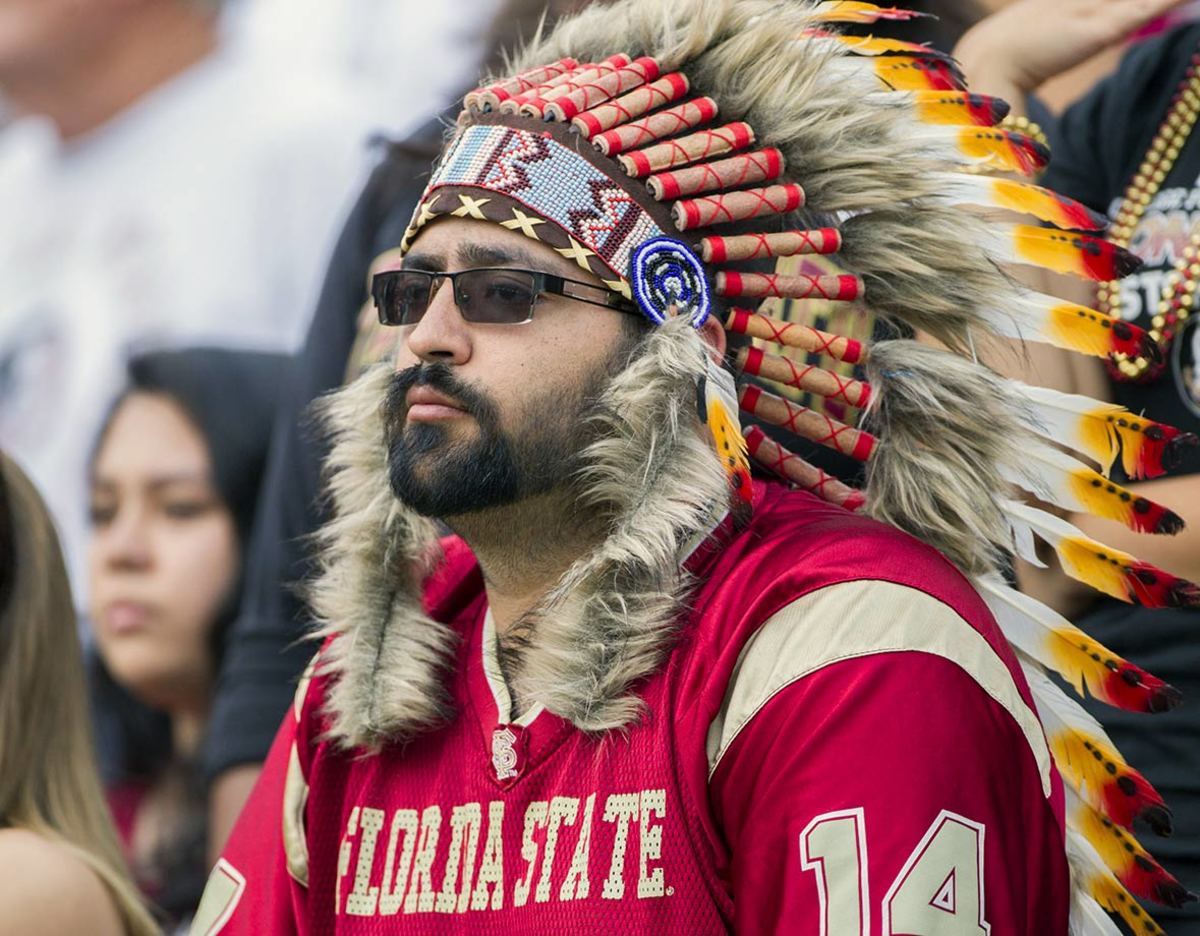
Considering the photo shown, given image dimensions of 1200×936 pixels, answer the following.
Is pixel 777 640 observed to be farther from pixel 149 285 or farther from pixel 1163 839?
pixel 149 285

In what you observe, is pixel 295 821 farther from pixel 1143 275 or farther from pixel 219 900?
pixel 1143 275

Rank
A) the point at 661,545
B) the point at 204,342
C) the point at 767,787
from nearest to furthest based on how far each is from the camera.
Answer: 1. the point at 767,787
2. the point at 661,545
3. the point at 204,342

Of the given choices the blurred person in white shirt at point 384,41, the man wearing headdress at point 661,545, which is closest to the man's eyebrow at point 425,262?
the man wearing headdress at point 661,545

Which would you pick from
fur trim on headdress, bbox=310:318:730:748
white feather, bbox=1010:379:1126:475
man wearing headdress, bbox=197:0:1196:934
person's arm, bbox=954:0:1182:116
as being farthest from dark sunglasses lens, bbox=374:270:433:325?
person's arm, bbox=954:0:1182:116

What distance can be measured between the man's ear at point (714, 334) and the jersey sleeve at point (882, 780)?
49 centimetres

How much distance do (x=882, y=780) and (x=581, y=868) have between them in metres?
0.43

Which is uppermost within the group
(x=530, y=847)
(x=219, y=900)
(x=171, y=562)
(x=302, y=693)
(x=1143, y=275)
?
(x=1143, y=275)

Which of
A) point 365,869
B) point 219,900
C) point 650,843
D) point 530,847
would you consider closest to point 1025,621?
point 650,843

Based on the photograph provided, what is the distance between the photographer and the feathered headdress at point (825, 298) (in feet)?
8.56

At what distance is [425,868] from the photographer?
2.59m

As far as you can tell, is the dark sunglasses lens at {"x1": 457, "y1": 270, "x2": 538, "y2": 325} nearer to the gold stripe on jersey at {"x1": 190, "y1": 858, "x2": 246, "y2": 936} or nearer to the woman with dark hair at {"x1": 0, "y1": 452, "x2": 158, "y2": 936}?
the gold stripe on jersey at {"x1": 190, "y1": 858, "x2": 246, "y2": 936}

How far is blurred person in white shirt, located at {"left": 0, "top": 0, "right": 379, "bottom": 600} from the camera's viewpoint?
16.7 feet

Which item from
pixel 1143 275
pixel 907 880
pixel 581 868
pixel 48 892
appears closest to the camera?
pixel 907 880

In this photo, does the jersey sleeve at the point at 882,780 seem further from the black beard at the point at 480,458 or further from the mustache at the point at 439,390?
the mustache at the point at 439,390
